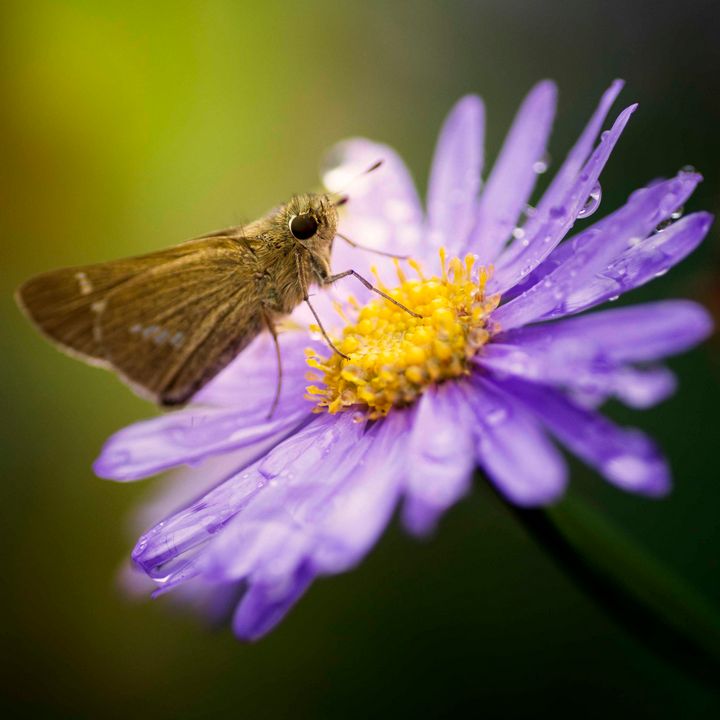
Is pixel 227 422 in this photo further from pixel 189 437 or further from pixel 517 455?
pixel 517 455

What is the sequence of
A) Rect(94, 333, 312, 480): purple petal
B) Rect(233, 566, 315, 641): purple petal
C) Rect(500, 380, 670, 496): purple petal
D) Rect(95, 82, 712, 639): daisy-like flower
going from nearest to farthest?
1. Rect(500, 380, 670, 496): purple petal
2. Rect(95, 82, 712, 639): daisy-like flower
3. Rect(233, 566, 315, 641): purple petal
4. Rect(94, 333, 312, 480): purple petal

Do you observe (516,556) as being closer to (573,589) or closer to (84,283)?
(573,589)

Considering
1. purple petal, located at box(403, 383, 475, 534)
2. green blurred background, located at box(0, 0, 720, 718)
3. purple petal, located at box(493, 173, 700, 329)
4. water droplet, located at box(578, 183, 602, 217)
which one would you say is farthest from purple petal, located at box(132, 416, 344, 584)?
green blurred background, located at box(0, 0, 720, 718)

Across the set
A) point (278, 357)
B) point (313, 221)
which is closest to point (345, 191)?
point (313, 221)

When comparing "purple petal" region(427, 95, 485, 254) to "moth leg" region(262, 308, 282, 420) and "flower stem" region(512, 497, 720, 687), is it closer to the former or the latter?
"moth leg" region(262, 308, 282, 420)

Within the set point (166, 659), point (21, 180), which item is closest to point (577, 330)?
point (166, 659)

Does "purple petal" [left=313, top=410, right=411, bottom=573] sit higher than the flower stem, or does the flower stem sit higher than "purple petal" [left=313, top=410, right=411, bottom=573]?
"purple petal" [left=313, top=410, right=411, bottom=573]
